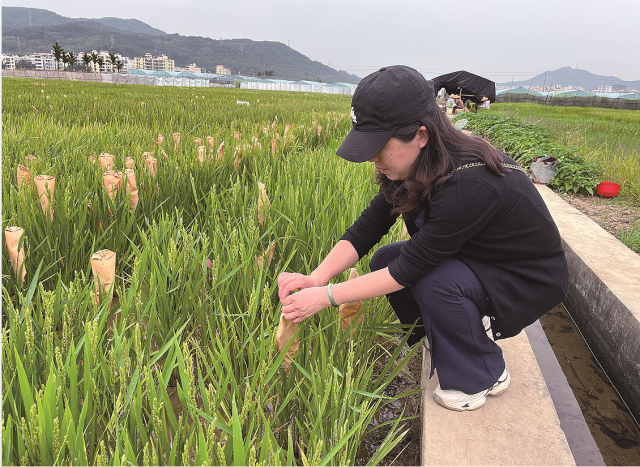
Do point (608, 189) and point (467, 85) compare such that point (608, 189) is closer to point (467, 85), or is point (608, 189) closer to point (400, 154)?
point (400, 154)

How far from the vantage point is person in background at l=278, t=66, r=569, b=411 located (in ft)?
3.49

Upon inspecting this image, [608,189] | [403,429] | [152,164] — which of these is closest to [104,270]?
[403,429]

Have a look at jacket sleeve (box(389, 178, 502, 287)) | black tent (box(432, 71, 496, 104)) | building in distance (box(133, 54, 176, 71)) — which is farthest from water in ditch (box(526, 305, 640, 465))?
building in distance (box(133, 54, 176, 71))

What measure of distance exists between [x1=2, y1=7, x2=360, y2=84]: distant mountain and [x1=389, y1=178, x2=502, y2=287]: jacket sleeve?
119 metres

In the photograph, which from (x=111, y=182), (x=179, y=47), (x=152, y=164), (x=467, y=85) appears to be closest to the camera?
(x=111, y=182)

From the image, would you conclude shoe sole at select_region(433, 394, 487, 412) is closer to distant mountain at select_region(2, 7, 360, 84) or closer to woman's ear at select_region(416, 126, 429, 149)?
woman's ear at select_region(416, 126, 429, 149)

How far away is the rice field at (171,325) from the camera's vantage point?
2.38 feet

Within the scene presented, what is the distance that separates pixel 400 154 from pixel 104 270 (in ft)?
2.62

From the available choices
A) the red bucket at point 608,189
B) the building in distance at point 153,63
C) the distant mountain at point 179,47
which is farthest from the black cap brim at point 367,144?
the building in distance at point 153,63

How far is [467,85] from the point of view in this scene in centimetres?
1445

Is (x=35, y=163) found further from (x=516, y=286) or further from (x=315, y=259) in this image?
(x=516, y=286)

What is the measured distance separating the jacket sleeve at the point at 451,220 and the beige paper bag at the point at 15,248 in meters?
1.00

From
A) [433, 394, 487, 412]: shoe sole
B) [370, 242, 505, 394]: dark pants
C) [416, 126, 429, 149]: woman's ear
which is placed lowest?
[433, 394, 487, 412]: shoe sole

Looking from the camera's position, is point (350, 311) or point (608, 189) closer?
point (350, 311)
